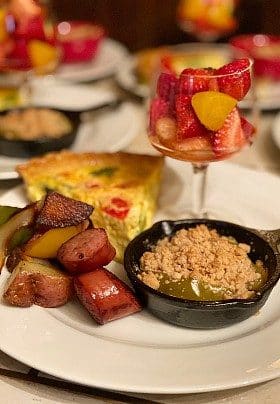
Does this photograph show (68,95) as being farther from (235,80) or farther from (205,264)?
(205,264)

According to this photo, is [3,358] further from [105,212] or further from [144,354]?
[105,212]

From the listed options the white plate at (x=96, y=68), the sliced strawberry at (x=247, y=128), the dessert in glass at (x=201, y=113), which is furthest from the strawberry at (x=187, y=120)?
the white plate at (x=96, y=68)

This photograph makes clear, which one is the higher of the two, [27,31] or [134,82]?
[27,31]

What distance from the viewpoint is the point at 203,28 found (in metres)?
2.54

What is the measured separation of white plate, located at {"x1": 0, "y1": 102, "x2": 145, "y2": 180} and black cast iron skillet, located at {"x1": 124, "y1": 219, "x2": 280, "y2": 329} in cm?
52

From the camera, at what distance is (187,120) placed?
1.27m

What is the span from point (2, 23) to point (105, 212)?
2.65 ft

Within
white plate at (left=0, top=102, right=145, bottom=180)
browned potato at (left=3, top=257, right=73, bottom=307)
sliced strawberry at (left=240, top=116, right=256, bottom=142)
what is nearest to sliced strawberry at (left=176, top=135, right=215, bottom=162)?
sliced strawberry at (left=240, top=116, right=256, bottom=142)

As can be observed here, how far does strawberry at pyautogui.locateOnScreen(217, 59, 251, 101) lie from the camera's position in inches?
50.2

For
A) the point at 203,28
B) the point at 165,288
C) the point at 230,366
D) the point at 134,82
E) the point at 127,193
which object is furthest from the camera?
the point at 203,28

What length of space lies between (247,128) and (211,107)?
0.53 ft

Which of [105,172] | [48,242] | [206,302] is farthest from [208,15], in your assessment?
[206,302]

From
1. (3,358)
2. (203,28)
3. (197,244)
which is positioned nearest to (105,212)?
(197,244)

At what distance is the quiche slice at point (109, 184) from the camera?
4.48 feet
